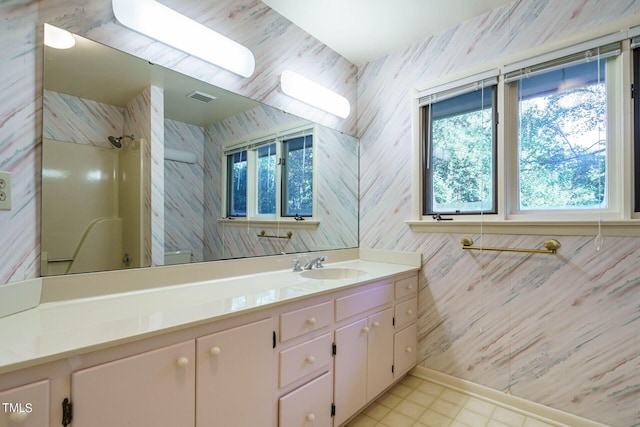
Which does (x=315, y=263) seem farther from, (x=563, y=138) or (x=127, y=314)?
(x=563, y=138)

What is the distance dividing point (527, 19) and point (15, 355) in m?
2.59

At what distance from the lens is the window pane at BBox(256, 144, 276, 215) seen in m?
1.80

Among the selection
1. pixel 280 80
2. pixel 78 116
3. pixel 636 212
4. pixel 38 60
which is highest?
pixel 280 80

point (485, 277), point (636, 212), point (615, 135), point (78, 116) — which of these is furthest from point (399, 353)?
point (78, 116)

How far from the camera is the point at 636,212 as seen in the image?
56.6 inches

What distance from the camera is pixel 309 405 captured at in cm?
130

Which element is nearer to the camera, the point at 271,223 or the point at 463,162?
the point at 271,223

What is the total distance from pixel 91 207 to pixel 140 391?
0.76 metres

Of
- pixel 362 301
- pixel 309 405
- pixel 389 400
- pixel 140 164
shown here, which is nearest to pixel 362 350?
pixel 362 301

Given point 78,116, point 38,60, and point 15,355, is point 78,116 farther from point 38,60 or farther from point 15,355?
point 15,355

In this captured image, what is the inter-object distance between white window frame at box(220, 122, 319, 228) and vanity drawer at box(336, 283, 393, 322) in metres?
0.67

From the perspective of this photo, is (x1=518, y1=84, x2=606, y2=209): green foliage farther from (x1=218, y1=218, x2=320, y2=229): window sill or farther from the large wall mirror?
the large wall mirror

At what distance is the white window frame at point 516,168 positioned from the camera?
4.72ft

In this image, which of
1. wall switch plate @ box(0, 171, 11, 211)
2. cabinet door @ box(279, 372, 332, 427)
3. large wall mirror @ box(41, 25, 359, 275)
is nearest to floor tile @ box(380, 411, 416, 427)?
cabinet door @ box(279, 372, 332, 427)
